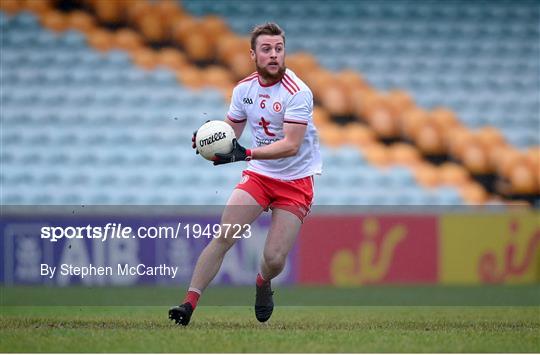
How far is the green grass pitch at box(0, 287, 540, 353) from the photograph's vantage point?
610 cm

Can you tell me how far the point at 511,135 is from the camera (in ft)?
55.7

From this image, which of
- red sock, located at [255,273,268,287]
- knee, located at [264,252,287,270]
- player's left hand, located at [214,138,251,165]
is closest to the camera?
player's left hand, located at [214,138,251,165]

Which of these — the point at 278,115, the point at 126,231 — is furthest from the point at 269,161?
the point at 126,231

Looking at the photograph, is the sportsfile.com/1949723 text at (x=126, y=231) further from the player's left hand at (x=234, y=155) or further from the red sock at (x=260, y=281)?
the player's left hand at (x=234, y=155)

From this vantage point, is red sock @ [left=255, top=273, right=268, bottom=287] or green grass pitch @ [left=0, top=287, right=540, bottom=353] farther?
red sock @ [left=255, top=273, right=268, bottom=287]

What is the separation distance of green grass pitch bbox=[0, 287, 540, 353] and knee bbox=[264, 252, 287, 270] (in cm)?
40

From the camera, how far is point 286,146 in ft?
23.1

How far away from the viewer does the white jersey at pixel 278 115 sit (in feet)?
23.4

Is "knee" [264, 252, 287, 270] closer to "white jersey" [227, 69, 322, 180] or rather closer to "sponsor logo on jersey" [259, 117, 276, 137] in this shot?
"white jersey" [227, 69, 322, 180]

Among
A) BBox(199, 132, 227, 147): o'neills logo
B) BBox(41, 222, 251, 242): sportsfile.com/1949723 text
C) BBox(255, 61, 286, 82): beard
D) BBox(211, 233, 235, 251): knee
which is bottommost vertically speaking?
BBox(41, 222, 251, 242): sportsfile.com/1949723 text

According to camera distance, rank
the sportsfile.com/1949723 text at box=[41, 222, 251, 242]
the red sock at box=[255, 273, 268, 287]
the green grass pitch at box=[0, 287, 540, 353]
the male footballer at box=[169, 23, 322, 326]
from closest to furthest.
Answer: the green grass pitch at box=[0, 287, 540, 353], the male footballer at box=[169, 23, 322, 326], the red sock at box=[255, 273, 268, 287], the sportsfile.com/1949723 text at box=[41, 222, 251, 242]

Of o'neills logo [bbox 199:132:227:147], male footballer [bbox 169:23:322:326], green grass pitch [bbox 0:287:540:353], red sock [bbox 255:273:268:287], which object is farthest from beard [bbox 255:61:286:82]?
green grass pitch [bbox 0:287:540:353]

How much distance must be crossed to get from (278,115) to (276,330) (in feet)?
4.61

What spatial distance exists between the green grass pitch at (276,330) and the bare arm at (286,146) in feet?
3.68
